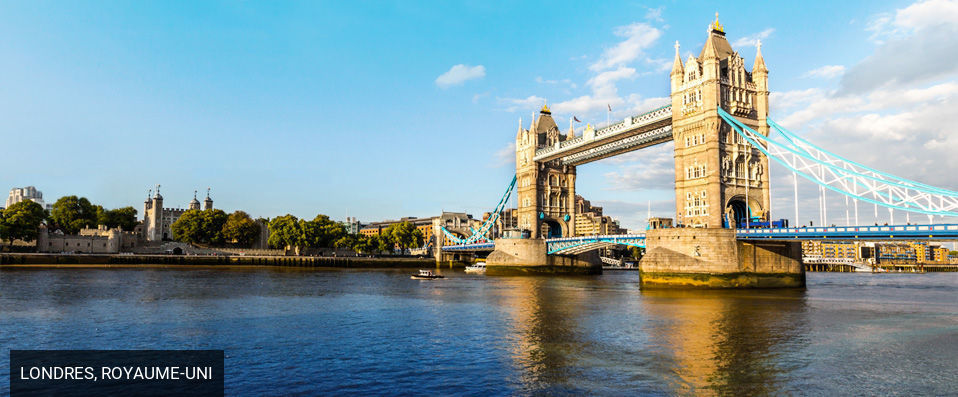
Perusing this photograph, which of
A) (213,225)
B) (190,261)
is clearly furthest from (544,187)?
(213,225)

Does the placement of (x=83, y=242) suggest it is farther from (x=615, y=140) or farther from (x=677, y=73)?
(x=677, y=73)

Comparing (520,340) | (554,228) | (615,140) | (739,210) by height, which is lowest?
(520,340)

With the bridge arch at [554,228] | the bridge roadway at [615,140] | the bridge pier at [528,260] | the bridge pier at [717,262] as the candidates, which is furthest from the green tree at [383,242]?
the bridge pier at [717,262]

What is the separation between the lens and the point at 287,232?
358 ft

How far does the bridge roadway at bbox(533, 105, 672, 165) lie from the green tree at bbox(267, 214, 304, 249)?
4749 cm

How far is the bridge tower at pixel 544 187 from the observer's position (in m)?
90.7

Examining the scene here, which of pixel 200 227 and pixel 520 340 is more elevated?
pixel 200 227

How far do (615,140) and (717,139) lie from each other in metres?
21.4

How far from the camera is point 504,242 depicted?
83.9 m

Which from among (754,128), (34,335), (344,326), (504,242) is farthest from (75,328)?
(504,242)

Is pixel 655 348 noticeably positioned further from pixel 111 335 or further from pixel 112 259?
pixel 112 259

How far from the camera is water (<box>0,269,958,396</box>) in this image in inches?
644

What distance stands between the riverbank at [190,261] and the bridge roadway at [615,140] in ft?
123

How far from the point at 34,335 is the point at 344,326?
11658 millimetres
